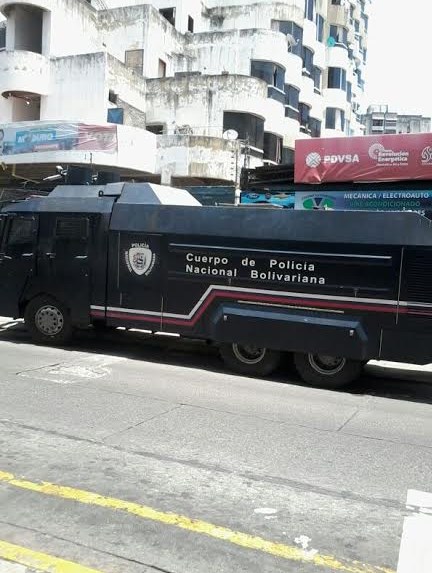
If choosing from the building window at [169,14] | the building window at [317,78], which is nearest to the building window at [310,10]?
the building window at [317,78]

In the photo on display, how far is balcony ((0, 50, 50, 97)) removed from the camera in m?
25.5

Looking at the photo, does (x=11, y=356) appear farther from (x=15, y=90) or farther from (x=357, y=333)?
(x=15, y=90)

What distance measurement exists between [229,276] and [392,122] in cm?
8023

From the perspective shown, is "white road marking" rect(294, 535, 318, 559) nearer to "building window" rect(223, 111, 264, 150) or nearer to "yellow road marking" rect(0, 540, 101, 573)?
"yellow road marking" rect(0, 540, 101, 573)

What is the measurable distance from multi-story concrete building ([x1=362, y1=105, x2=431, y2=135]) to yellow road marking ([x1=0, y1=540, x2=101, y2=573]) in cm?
8014

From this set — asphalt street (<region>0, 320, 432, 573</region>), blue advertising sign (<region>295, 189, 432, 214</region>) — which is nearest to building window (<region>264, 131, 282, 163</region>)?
blue advertising sign (<region>295, 189, 432, 214</region>)

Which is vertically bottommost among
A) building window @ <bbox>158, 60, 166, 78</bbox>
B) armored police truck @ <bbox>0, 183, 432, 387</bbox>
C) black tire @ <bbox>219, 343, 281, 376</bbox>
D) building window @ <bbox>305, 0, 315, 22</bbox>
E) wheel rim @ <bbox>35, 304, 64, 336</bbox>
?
black tire @ <bbox>219, 343, 281, 376</bbox>

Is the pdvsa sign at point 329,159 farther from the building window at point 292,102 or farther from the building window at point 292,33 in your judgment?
the building window at point 292,33

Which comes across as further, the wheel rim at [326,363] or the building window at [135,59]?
the building window at [135,59]

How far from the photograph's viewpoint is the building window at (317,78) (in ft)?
135

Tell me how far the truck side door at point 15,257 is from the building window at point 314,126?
109 ft

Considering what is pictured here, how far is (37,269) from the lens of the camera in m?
10.3

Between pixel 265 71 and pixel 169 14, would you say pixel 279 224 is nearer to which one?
pixel 265 71

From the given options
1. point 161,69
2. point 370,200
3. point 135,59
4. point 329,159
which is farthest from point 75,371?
point 161,69
